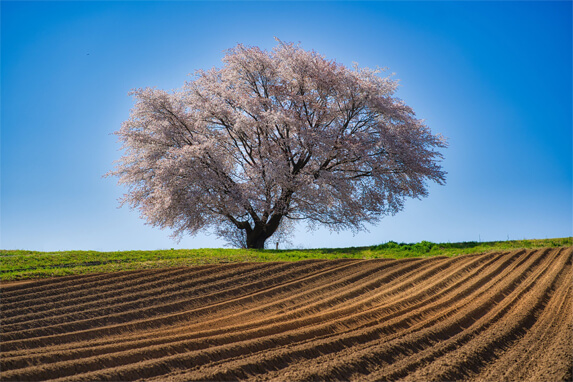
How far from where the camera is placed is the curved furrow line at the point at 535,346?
25.7 ft

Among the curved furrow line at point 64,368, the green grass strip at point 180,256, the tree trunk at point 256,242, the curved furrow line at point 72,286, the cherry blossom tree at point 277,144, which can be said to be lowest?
the curved furrow line at point 64,368

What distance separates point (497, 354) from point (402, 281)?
5598 millimetres

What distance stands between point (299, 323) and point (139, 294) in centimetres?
477

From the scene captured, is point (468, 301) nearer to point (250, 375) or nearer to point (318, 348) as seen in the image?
point (318, 348)

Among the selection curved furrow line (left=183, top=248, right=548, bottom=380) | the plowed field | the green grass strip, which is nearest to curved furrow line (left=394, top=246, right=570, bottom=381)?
the plowed field

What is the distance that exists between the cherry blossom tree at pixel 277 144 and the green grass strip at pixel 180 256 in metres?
2.52

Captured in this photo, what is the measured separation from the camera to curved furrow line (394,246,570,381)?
781 cm

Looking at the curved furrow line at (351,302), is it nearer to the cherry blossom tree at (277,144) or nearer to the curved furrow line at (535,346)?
the curved furrow line at (535,346)

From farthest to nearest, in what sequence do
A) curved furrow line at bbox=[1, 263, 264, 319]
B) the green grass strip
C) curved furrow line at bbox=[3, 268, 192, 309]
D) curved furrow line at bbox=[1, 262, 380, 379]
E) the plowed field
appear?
the green grass strip < curved furrow line at bbox=[3, 268, 192, 309] < curved furrow line at bbox=[1, 263, 264, 319] < the plowed field < curved furrow line at bbox=[1, 262, 380, 379]

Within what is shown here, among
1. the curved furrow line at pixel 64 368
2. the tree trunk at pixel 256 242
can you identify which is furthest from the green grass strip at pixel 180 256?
the curved furrow line at pixel 64 368

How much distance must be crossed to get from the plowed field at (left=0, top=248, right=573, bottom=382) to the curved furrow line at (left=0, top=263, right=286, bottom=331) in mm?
36

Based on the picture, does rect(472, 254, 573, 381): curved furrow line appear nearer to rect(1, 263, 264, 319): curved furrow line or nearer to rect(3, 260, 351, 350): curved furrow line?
rect(3, 260, 351, 350): curved furrow line

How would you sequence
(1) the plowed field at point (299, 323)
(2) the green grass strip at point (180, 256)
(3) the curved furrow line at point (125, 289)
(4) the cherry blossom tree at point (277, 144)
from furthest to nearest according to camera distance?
(4) the cherry blossom tree at point (277, 144), (2) the green grass strip at point (180, 256), (3) the curved furrow line at point (125, 289), (1) the plowed field at point (299, 323)

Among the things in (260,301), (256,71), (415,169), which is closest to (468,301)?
(260,301)
